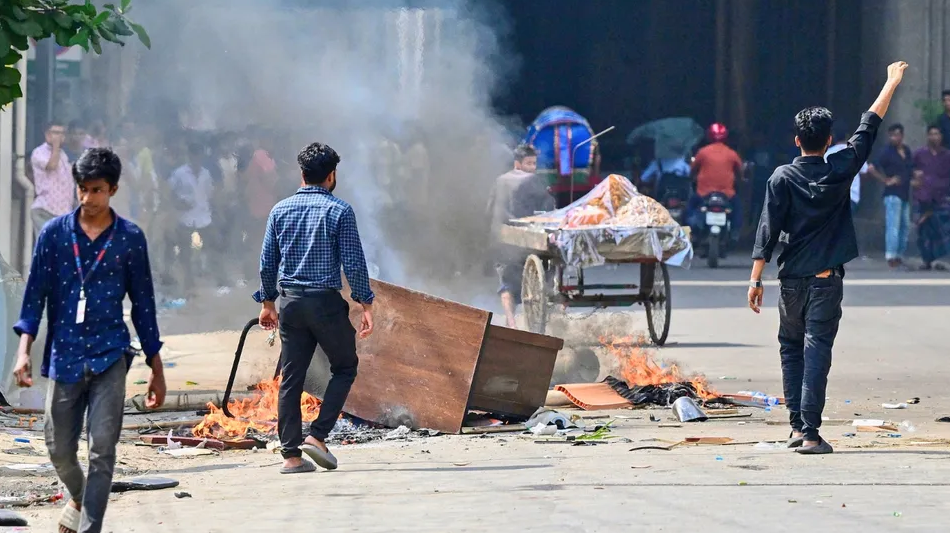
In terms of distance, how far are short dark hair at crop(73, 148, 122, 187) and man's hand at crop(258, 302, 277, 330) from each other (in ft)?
5.58

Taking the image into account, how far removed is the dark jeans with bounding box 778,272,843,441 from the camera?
6.43 meters

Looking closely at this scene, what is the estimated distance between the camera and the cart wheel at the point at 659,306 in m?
11.8

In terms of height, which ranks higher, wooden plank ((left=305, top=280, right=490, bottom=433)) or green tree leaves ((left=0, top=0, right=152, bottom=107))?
green tree leaves ((left=0, top=0, right=152, bottom=107))

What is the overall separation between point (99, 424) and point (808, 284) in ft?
11.0

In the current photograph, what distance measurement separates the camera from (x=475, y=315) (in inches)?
291

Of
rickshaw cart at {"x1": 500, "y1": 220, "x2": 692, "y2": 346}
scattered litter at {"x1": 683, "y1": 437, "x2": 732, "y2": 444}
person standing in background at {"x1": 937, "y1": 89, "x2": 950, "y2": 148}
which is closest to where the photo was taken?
scattered litter at {"x1": 683, "y1": 437, "x2": 732, "y2": 444}

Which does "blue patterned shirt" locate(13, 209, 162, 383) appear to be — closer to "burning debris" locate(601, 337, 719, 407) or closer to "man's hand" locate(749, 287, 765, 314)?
"man's hand" locate(749, 287, 765, 314)

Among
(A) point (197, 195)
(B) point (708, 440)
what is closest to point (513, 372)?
(B) point (708, 440)

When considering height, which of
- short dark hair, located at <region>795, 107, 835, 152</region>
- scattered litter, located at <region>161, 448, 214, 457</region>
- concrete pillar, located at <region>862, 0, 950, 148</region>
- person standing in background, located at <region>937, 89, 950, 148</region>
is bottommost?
scattered litter, located at <region>161, 448, 214, 457</region>

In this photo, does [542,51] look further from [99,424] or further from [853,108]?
[99,424]

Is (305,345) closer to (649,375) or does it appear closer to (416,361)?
(416,361)

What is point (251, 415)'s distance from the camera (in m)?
7.99

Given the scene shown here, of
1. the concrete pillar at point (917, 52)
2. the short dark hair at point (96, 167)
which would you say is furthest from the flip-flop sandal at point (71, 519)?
the concrete pillar at point (917, 52)

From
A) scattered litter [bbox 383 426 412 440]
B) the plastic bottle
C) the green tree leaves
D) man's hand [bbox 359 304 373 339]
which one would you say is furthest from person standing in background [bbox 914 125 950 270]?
the green tree leaves
